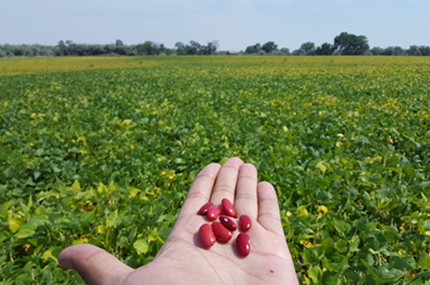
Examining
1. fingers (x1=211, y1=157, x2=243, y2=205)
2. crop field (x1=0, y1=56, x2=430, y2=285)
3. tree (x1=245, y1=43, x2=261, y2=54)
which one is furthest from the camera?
tree (x1=245, y1=43, x2=261, y2=54)

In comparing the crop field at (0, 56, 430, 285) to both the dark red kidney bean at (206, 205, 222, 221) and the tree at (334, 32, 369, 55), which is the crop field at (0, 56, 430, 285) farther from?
the tree at (334, 32, 369, 55)

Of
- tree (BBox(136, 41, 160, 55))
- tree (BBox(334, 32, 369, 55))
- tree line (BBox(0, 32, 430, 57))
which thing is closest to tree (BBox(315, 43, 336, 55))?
tree line (BBox(0, 32, 430, 57))

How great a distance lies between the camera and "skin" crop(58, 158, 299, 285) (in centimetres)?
154

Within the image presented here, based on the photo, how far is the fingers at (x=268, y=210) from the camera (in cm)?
202

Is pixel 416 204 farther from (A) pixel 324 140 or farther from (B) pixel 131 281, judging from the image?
(B) pixel 131 281

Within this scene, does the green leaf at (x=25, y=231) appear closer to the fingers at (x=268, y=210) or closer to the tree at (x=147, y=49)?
the fingers at (x=268, y=210)

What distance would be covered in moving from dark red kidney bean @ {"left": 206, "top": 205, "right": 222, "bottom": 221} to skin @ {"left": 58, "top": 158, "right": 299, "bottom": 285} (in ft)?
0.30

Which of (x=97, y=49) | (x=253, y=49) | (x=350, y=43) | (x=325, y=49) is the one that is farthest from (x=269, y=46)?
(x=97, y=49)

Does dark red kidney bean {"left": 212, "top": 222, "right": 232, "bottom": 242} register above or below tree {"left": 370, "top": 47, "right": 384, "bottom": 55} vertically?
below

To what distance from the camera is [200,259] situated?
1.72 meters

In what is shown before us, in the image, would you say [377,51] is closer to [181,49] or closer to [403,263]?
[181,49]

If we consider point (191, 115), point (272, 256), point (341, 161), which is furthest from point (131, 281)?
point (191, 115)

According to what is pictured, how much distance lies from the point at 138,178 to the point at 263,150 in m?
2.04

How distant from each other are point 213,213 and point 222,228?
6.4 inches
